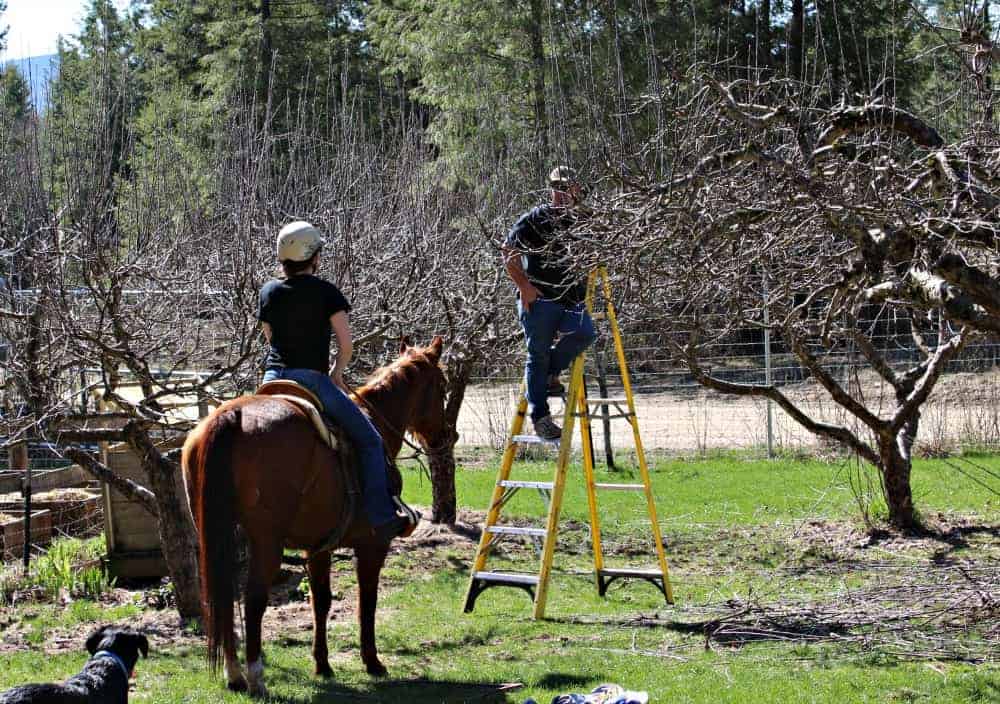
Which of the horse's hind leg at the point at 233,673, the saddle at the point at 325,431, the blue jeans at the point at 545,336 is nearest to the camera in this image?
the horse's hind leg at the point at 233,673

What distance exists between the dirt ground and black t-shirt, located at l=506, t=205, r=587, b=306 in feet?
26.4

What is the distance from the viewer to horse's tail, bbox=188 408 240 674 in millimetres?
6098

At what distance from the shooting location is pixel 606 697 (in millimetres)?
5875

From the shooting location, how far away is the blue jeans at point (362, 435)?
6695 mm

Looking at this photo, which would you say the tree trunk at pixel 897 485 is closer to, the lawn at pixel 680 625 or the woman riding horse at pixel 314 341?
the lawn at pixel 680 625

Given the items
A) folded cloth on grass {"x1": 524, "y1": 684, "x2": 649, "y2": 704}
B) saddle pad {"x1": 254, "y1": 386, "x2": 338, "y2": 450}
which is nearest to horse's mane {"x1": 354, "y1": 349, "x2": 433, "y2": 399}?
saddle pad {"x1": 254, "y1": 386, "x2": 338, "y2": 450}

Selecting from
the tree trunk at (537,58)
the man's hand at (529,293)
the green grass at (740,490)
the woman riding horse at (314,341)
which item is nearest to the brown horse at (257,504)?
the woman riding horse at (314,341)

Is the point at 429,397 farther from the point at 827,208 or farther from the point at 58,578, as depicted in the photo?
the point at 58,578

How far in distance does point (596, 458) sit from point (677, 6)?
7.27m

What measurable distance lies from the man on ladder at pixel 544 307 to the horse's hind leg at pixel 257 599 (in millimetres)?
2756

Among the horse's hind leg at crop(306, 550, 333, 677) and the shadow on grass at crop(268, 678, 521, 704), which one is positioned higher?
the horse's hind leg at crop(306, 550, 333, 677)

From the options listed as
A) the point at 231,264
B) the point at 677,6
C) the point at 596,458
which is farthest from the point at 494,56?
the point at 231,264

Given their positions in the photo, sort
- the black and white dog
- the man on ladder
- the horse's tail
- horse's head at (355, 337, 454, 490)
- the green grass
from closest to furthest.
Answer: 1. the black and white dog
2. the horse's tail
3. horse's head at (355, 337, 454, 490)
4. the man on ladder
5. the green grass

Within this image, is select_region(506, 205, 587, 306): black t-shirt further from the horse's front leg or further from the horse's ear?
the horse's front leg
